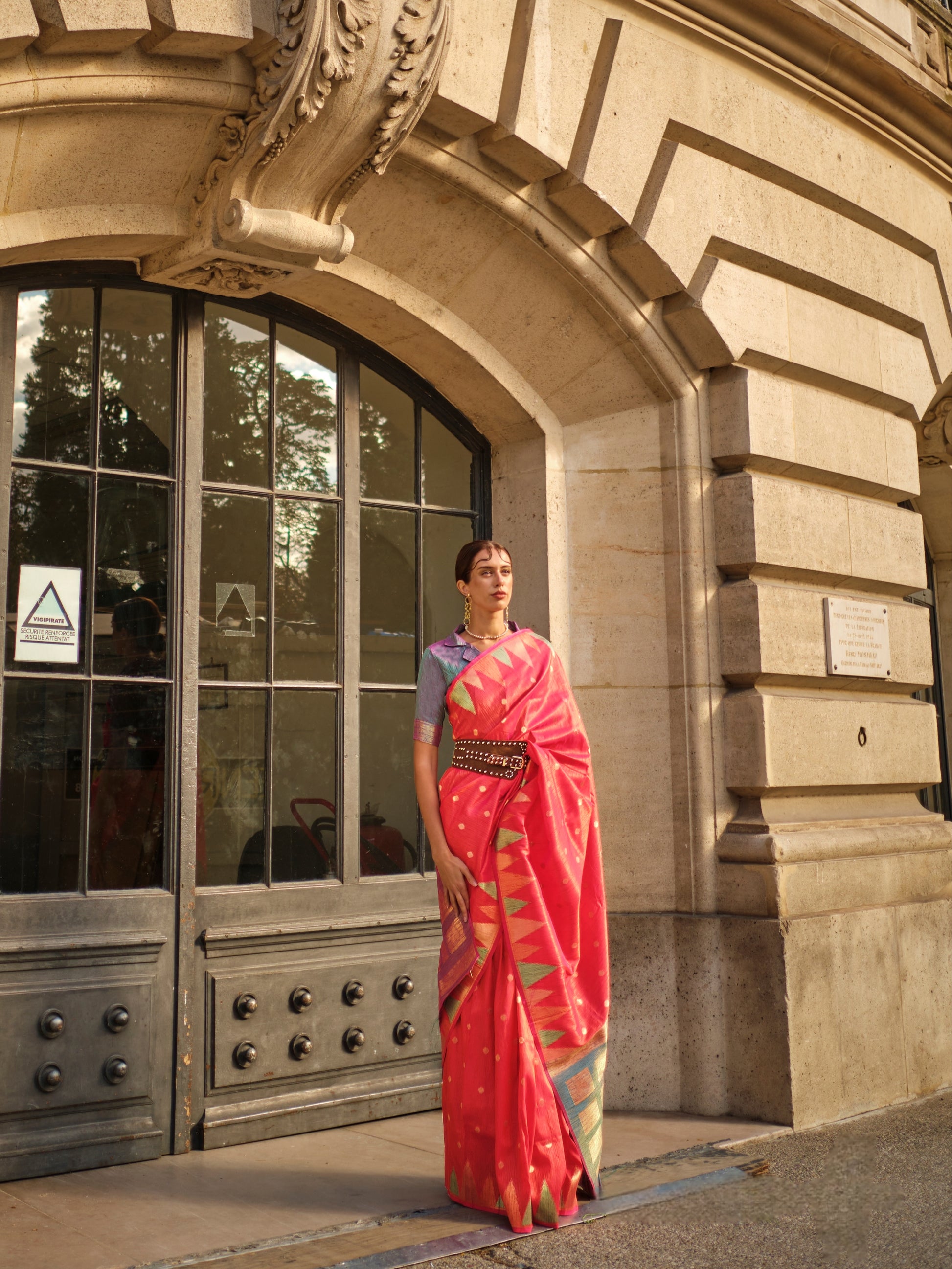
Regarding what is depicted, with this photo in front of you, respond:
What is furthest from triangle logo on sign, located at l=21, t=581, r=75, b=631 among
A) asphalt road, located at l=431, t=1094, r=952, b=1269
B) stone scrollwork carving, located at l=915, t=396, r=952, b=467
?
stone scrollwork carving, located at l=915, t=396, r=952, b=467

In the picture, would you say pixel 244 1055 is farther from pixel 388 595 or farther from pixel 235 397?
pixel 235 397

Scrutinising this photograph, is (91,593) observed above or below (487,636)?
above

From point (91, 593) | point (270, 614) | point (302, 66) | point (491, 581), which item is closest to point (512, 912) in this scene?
point (491, 581)

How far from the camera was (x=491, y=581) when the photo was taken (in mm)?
4250

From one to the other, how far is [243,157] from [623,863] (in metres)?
3.27

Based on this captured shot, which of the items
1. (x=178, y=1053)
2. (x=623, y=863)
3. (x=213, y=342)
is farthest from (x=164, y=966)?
(x=213, y=342)

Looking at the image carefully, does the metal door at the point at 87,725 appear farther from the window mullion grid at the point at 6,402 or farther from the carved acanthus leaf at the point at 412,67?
the carved acanthus leaf at the point at 412,67

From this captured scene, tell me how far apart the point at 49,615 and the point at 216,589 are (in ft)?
2.26

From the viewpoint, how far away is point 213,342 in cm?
514

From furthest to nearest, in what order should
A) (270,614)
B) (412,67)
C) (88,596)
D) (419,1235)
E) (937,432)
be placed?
1. (937,432)
2. (270,614)
3. (88,596)
4. (412,67)
5. (419,1235)

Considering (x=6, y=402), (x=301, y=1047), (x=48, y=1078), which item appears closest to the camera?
(x=48, y=1078)

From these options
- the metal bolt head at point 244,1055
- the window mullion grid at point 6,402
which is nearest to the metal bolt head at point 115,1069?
the metal bolt head at point 244,1055

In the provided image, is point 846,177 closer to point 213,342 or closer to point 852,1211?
point 213,342

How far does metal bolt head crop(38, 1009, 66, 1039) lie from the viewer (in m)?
4.36
